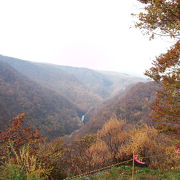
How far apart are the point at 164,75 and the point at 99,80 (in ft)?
344

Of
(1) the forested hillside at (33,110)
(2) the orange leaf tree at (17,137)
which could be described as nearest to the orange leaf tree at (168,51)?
(2) the orange leaf tree at (17,137)

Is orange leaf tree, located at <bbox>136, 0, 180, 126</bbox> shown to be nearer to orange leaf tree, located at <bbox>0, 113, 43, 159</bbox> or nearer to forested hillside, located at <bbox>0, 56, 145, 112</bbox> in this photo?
orange leaf tree, located at <bbox>0, 113, 43, 159</bbox>

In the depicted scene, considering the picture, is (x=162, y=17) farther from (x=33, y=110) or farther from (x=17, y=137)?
(x=33, y=110)

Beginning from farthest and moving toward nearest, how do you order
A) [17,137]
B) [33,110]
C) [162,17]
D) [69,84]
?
[69,84]
[33,110]
[17,137]
[162,17]

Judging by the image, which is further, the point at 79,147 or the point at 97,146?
the point at 79,147

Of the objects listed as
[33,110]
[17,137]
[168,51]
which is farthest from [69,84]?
[168,51]

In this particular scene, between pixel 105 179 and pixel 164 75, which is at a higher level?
pixel 164 75

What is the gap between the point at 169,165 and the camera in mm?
5562

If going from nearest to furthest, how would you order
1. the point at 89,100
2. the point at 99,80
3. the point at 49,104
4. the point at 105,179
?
the point at 105,179 → the point at 49,104 → the point at 89,100 → the point at 99,80

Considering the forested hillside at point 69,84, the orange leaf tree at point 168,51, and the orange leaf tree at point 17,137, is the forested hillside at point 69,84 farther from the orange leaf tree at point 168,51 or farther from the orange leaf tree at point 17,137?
the orange leaf tree at point 168,51

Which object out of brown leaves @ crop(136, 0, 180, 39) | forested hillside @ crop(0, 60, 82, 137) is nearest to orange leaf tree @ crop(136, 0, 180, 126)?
brown leaves @ crop(136, 0, 180, 39)

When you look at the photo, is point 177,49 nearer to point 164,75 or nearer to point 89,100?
point 164,75

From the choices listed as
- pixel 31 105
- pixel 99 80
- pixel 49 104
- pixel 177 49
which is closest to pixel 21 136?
pixel 177 49

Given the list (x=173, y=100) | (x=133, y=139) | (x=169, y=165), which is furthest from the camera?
(x=133, y=139)
